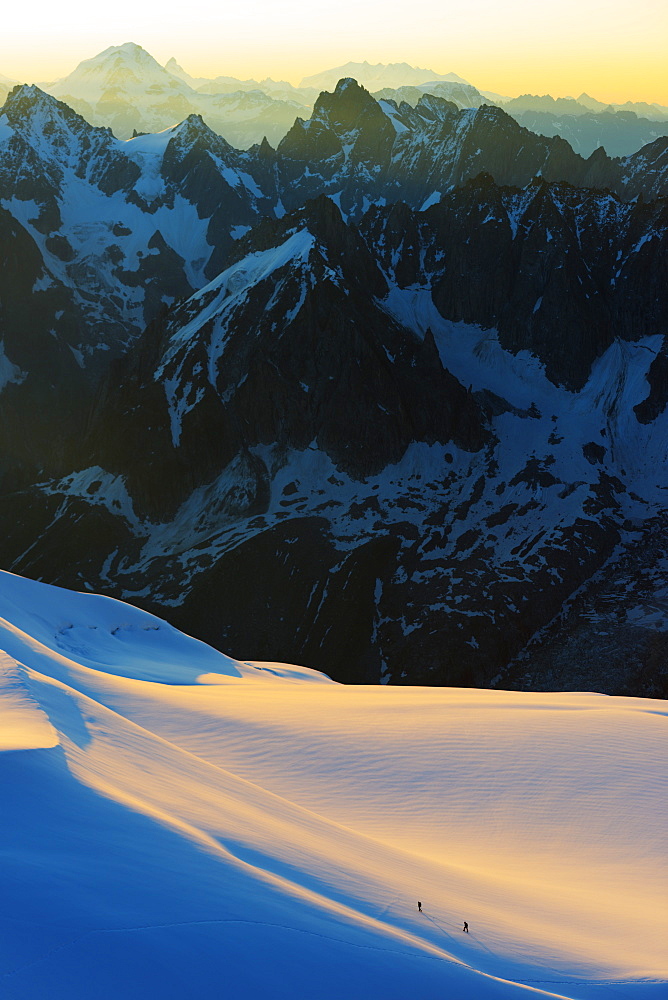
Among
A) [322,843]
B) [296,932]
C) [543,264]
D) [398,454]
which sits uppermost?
[543,264]

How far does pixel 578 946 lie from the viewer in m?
14.9

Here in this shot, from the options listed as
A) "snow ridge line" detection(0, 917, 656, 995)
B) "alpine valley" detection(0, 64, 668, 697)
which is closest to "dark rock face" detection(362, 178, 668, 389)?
"alpine valley" detection(0, 64, 668, 697)

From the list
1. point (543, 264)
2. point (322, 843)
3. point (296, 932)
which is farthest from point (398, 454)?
point (296, 932)

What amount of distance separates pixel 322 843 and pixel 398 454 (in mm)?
98421

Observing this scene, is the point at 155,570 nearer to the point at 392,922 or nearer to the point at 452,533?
the point at 452,533

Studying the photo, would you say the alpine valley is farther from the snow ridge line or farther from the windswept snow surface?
the snow ridge line

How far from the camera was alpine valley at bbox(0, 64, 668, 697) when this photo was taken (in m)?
92.2

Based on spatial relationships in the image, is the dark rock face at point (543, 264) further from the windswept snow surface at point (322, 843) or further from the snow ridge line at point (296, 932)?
the snow ridge line at point (296, 932)

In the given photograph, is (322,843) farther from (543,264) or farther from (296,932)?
(543,264)

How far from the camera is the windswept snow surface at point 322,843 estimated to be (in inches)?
406

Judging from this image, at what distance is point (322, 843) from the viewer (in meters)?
17.0

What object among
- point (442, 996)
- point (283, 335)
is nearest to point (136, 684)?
point (442, 996)

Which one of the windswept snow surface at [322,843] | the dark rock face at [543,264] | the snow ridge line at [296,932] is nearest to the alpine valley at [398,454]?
the dark rock face at [543,264]

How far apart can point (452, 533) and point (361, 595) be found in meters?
15.1
